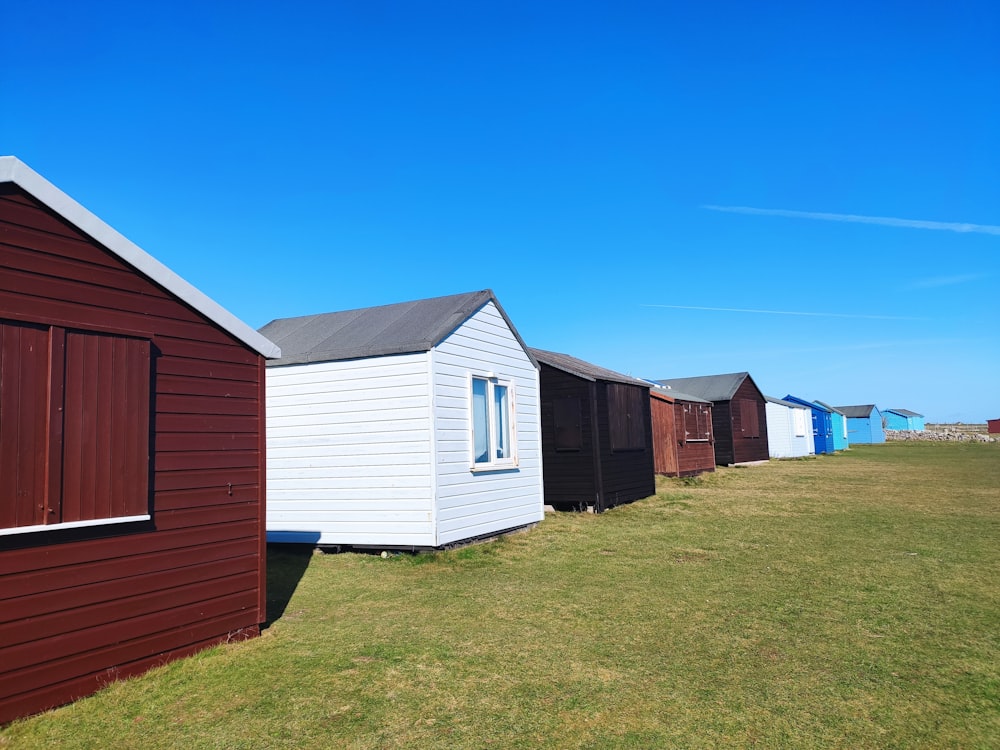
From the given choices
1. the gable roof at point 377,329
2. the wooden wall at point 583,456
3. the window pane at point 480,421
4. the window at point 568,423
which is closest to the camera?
the gable roof at point 377,329

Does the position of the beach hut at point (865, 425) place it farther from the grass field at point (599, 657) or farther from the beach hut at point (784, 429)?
the grass field at point (599, 657)

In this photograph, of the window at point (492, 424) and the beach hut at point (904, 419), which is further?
the beach hut at point (904, 419)

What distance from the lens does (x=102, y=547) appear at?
5426 millimetres

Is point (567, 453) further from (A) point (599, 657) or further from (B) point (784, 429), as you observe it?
(B) point (784, 429)

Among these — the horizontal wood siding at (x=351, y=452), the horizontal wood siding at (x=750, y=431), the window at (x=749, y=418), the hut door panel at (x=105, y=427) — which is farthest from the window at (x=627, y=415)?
the window at (x=749, y=418)

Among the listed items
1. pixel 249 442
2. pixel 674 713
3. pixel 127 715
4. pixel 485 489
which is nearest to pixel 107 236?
pixel 249 442

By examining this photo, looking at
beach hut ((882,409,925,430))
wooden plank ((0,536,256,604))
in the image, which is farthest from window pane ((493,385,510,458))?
beach hut ((882,409,925,430))

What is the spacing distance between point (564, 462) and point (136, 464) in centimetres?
1242

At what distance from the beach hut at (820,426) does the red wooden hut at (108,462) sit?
45.1 meters

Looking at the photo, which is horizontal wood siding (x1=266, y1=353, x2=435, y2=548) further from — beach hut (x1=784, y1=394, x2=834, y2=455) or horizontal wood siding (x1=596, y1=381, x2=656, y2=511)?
beach hut (x1=784, y1=394, x2=834, y2=455)

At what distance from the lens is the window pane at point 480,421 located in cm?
1246

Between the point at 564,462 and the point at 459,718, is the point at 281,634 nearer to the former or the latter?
the point at 459,718

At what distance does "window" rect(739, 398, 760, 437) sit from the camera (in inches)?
1340

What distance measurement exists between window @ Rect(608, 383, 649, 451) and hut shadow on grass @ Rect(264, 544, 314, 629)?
29.2 feet
